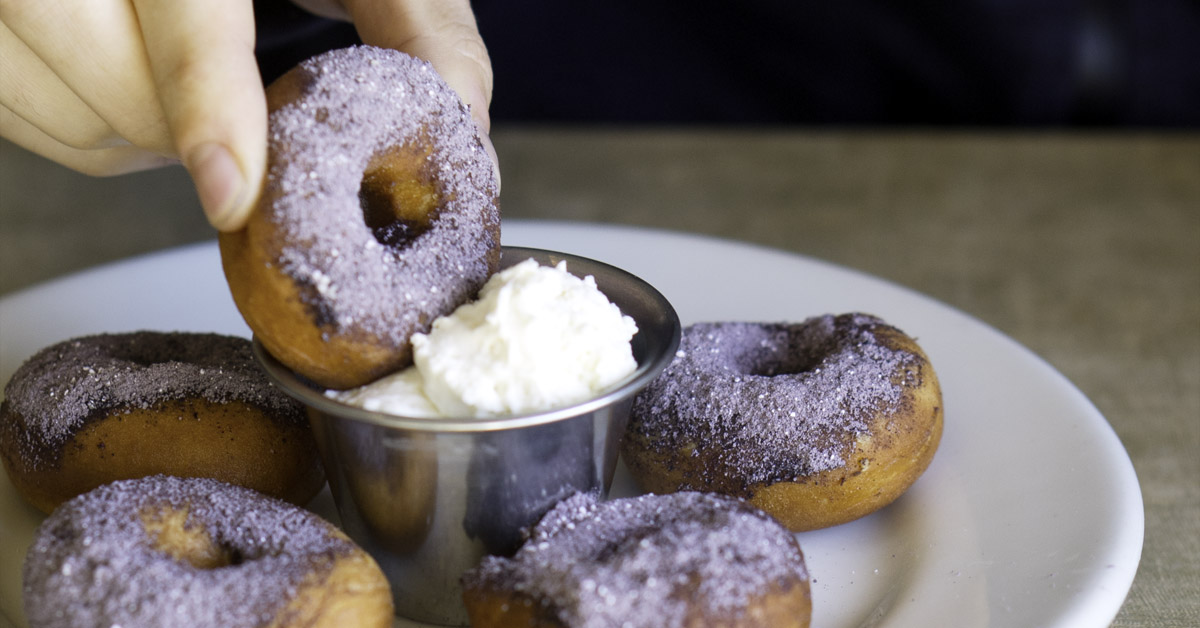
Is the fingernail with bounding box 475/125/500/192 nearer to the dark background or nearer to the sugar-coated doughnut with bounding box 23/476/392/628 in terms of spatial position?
the sugar-coated doughnut with bounding box 23/476/392/628

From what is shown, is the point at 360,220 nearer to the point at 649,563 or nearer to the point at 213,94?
the point at 213,94

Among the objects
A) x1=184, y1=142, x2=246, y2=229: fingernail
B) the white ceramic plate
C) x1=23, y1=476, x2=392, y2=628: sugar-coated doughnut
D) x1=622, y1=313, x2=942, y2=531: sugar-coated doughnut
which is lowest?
the white ceramic plate

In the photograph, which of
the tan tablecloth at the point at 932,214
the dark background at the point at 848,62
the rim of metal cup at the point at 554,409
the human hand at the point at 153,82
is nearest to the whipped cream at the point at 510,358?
the rim of metal cup at the point at 554,409

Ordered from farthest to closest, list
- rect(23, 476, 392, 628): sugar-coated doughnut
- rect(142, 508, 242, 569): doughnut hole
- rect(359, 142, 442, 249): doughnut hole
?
1. rect(359, 142, 442, 249): doughnut hole
2. rect(142, 508, 242, 569): doughnut hole
3. rect(23, 476, 392, 628): sugar-coated doughnut

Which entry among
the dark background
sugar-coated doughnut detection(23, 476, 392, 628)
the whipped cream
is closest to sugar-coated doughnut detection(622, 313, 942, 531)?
the whipped cream

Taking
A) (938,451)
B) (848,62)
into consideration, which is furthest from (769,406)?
(848,62)

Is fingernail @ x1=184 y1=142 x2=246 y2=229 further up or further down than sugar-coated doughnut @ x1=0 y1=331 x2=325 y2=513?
further up

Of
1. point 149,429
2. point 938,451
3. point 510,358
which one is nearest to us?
point 510,358
